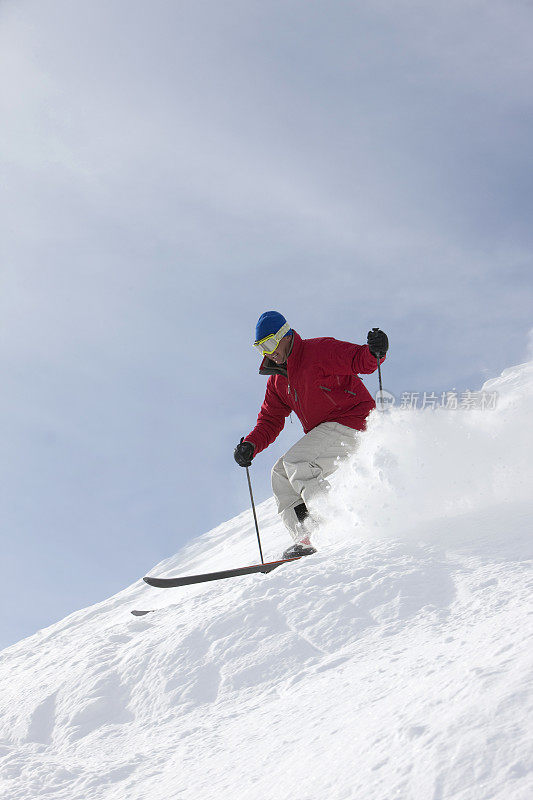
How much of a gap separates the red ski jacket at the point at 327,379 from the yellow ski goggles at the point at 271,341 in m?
0.14

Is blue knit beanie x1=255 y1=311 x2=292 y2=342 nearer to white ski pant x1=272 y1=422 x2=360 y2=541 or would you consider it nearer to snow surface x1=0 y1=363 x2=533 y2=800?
white ski pant x1=272 y1=422 x2=360 y2=541

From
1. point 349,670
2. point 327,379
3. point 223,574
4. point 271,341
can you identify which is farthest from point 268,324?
point 349,670

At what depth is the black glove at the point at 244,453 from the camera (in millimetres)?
6539

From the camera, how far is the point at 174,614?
398 centimetres

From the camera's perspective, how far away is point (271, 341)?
19.4 ft

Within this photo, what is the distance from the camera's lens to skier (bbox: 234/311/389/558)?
5688mm

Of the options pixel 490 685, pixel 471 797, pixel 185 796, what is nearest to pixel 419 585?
A: pixel 490 685

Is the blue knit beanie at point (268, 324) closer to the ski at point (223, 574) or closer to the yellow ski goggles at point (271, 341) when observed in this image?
the yellow ski goggles at point (271, 341)

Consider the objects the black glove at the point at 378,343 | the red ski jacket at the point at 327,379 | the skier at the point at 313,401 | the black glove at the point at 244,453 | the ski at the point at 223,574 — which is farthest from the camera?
the black glove at the point at 244,453

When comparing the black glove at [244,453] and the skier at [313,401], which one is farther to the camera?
the black glove at [244,453]

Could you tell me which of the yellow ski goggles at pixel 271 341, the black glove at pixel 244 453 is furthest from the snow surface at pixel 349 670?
the black glove at pixel 244 453

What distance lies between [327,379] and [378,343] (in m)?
0.68

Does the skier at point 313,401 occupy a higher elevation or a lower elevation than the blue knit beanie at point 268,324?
lower

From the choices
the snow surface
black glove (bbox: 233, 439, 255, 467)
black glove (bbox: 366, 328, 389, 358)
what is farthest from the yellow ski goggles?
the snow surface
